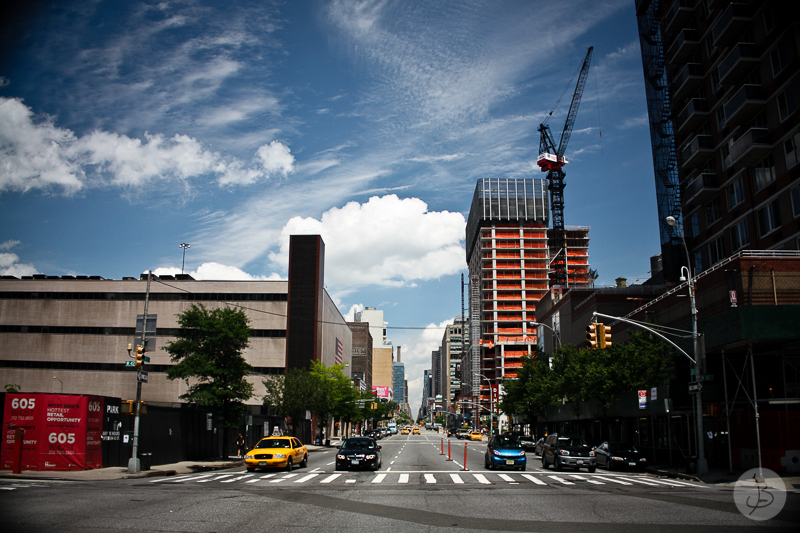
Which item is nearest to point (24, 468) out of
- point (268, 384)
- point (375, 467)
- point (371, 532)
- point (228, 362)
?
point (228, 362)

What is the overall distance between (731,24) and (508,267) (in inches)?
4457

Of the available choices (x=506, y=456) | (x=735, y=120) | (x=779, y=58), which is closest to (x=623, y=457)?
(x=506, y=456)

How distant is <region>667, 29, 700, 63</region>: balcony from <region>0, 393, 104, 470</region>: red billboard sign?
5384cm

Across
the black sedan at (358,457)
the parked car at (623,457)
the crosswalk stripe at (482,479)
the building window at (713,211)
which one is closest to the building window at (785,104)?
the building window at (713,211)

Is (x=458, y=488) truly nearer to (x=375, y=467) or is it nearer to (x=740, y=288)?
(x=375, y=467)

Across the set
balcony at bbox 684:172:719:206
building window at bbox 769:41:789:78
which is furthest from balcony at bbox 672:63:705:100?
building window at bbox 769:41:789:78

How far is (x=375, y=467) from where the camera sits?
2873cm

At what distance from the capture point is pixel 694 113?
50.2 meters

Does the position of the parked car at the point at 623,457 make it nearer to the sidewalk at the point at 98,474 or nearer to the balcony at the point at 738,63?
the sidewalk at the point at 98,474

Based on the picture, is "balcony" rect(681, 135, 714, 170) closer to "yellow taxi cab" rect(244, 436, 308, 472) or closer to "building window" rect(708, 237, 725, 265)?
"building window" rect(708, 237, 725, 265)

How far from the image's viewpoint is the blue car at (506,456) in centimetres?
2864

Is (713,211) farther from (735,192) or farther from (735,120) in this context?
(735,120)

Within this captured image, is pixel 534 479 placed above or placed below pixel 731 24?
below

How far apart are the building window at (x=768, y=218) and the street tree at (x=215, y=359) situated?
123ft
